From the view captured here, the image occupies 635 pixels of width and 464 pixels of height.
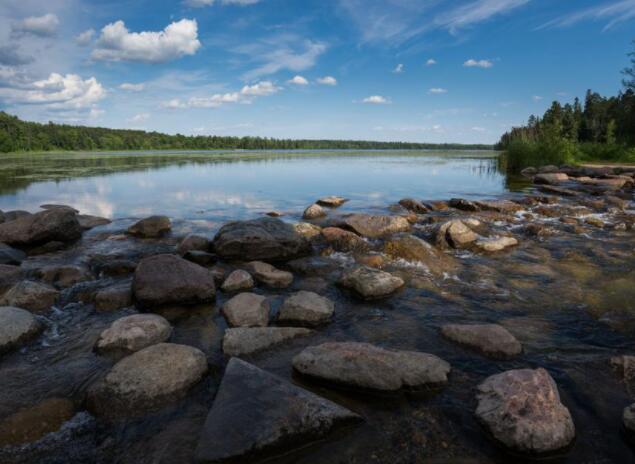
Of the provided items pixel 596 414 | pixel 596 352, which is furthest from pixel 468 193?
pixel 596 414

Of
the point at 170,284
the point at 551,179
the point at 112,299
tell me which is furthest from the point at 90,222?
the point at 551,179

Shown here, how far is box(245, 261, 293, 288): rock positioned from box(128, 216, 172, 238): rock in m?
6.47

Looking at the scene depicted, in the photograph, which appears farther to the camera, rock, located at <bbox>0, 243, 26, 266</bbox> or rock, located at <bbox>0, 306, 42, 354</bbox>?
rock, located at <bbox>0, 243, 26, 266</bbox>

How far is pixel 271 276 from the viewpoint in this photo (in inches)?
377

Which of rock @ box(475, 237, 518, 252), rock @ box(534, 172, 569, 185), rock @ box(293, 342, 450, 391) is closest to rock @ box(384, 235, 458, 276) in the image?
rock @ box(475, 237, 518, 252)

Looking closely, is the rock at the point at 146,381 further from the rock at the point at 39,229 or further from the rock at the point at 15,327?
the rock at the point at 39,229

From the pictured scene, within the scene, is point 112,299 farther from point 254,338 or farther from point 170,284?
point 254,338

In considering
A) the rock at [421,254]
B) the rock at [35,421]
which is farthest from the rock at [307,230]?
the rock at [35,421]

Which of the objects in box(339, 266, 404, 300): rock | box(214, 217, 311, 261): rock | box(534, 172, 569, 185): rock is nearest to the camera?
box(339, 266, 404, 300): rock

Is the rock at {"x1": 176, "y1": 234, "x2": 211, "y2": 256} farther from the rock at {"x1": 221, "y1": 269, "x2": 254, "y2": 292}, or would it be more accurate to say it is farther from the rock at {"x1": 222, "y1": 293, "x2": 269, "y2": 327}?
the rock at {"x1": 222, "y1": 293, "x2": 269, "y2": 327}

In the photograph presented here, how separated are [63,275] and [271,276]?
515 centimetres

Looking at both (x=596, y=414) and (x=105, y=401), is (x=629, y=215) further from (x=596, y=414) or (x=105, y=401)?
(x=105, y=401)

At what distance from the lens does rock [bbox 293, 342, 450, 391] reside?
522 cm

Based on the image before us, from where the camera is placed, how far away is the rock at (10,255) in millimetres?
10604
